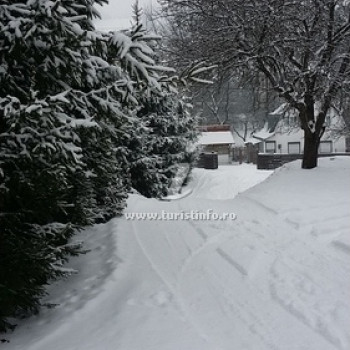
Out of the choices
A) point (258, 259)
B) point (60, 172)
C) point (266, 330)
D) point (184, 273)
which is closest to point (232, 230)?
point (258, 259)

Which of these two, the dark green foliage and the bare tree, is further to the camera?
the bare tree

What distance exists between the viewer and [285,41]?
9883 mm

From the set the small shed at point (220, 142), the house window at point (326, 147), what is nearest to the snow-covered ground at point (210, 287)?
the small shed at point (220, 142)

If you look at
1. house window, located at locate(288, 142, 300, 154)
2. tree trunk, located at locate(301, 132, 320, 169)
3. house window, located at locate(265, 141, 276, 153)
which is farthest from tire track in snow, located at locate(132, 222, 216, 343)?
house window, located at locate(265, 141, 276, 153)

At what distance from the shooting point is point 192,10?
416 inches

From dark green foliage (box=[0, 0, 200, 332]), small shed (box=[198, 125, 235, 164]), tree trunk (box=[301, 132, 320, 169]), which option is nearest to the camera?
dark green foliage (box=[0, 0, 200, 332])

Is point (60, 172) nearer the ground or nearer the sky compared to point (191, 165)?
nearer the sky

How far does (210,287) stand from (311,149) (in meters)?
7.92

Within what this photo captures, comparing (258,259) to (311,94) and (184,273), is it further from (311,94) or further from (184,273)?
(311,94)

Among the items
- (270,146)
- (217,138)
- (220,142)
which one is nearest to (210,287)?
(220,142)

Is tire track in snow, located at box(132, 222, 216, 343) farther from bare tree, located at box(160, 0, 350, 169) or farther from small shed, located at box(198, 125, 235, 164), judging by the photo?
small shed, located at box(198, 125, 235, 164)

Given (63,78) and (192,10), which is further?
(192,10)

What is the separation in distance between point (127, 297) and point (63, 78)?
95.6 inches

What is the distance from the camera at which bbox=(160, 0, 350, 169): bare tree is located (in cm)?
953
